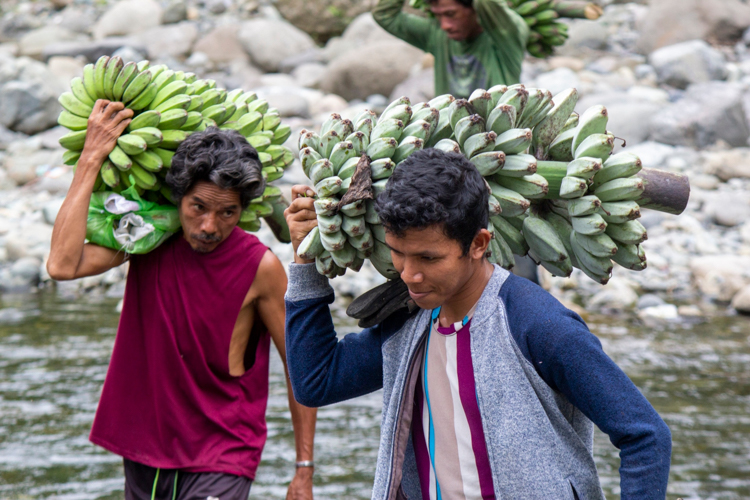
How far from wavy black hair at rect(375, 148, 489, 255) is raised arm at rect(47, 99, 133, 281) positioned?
1511 mm

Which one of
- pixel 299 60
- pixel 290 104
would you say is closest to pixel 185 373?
pixel 290 104

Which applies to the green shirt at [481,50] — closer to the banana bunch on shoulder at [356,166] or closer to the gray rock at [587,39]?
the banana bunch on shoulder at [356,166]

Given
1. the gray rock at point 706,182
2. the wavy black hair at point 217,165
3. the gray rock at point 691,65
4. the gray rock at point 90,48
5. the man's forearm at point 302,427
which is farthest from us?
the gray rock at point 90,48

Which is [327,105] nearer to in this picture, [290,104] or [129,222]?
[290,104]

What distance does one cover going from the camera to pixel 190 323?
3127mm

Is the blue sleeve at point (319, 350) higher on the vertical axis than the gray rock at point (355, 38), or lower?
higher

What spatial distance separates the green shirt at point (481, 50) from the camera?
17.1ft

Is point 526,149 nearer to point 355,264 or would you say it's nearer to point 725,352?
point 355,264

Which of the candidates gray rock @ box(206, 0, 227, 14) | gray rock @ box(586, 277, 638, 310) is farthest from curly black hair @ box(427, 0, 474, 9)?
gray rock @ box(206, 0, 227, 14)

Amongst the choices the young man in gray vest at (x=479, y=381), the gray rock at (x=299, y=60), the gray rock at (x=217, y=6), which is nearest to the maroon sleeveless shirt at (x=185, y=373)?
the young man in gray vest at (x=479, y=381)

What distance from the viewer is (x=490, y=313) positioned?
2.11 metres

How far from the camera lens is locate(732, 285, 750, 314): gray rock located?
27.6 feet

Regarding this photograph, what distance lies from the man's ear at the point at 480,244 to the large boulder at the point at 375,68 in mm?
13071

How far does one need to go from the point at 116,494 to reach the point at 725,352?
17.9ft
